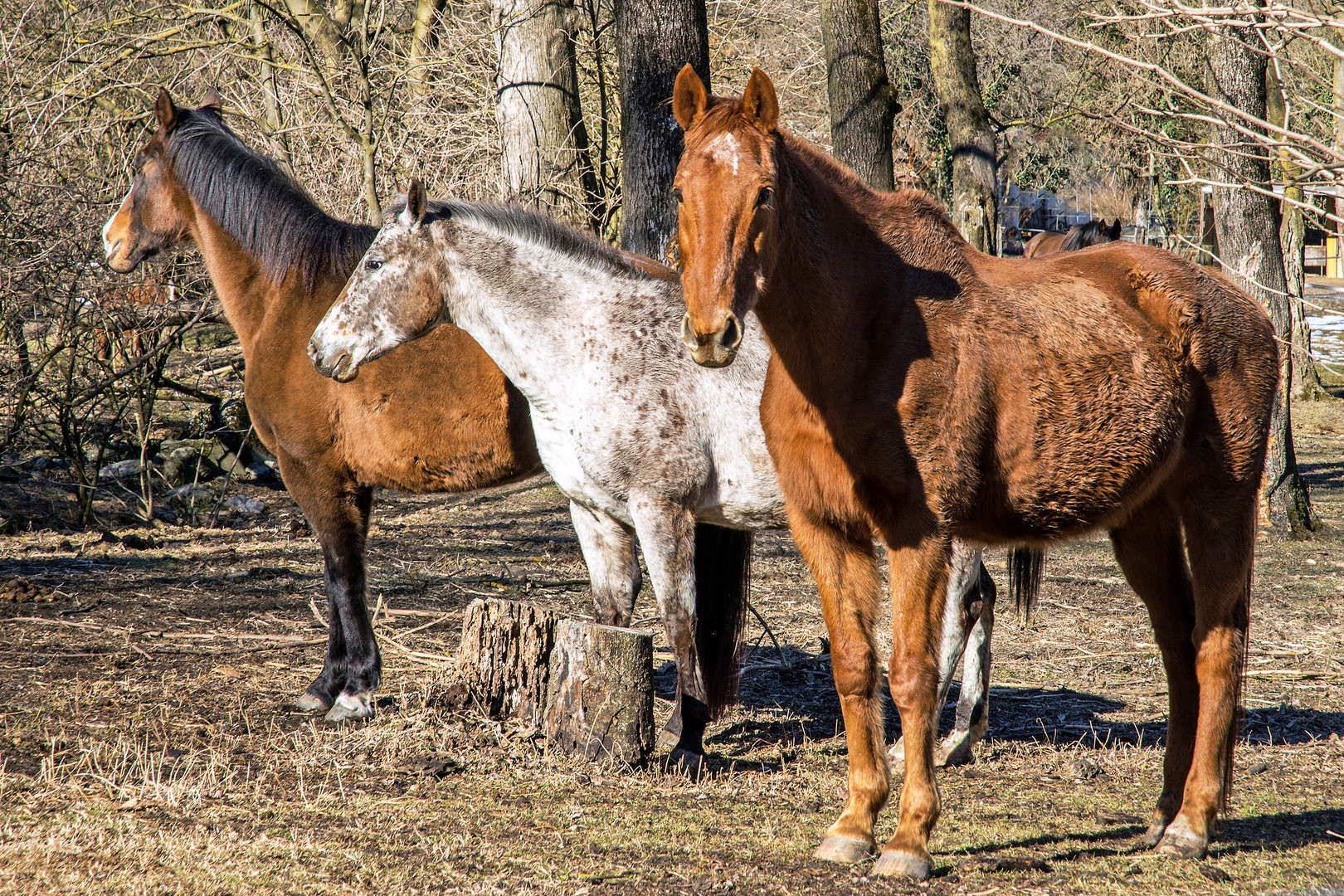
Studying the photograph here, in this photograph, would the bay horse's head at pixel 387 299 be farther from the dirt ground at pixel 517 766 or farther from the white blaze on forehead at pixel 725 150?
the white blaze on forehead at pixel 725 150

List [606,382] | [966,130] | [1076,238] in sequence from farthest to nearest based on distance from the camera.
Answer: [966,130], [1076,238], [606,382]

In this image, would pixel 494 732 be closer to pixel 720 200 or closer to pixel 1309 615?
pixel 720 200

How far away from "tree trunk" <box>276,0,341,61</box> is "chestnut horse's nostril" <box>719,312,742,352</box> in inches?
366

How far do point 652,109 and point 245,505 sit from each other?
608cm

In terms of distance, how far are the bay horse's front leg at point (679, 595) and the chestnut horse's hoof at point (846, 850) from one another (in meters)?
1.10

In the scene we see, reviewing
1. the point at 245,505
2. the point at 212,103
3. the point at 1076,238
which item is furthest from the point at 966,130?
the point at 245,505

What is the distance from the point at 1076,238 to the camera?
23.7 feet

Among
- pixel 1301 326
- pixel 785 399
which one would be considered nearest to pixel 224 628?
pixel 785 399

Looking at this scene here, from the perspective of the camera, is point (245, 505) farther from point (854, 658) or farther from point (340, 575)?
point (854, 658)

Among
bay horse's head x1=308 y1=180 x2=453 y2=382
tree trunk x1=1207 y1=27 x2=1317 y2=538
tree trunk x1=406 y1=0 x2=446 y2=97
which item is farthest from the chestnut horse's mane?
tree trunk x1=1207 y1=27 x2=1317 y2=538

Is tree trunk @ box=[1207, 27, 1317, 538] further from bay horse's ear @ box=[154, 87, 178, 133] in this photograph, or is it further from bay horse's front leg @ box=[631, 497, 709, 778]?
bay horse's ear @ box=[154, 87, 178, 133]

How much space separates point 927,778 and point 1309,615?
508cm

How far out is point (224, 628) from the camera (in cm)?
621

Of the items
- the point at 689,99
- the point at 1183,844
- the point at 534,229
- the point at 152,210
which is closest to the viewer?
the point at 689,99
